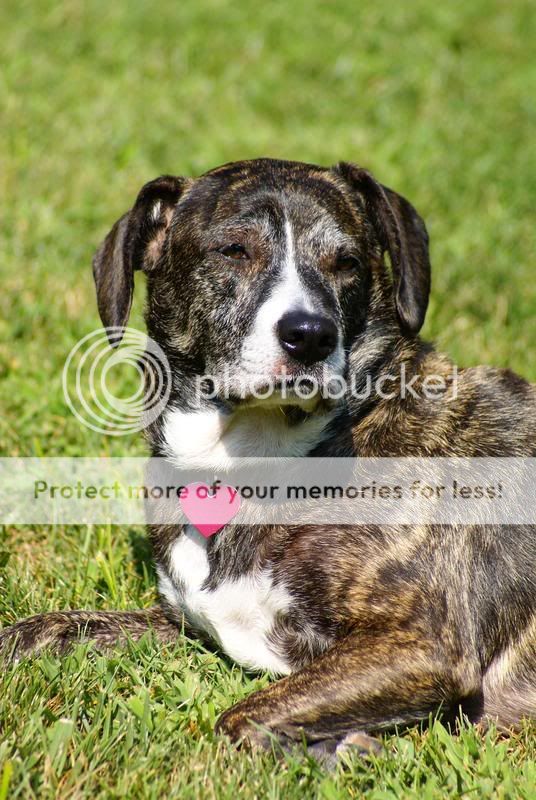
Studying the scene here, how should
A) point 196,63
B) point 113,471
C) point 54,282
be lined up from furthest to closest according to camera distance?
point 196,63, point 54,282, point 113,471

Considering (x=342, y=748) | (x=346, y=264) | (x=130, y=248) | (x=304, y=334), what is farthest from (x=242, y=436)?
(x=342, y=748)

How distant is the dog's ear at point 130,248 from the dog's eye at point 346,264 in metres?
0.76

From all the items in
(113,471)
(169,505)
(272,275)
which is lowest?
(113,471)

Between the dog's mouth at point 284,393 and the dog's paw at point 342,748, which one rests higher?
the dog's mouth at point 284,393

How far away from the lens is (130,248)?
3957mm

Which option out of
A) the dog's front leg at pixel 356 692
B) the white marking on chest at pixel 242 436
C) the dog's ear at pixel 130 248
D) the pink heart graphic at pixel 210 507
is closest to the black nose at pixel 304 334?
the white marking on chest at pixel 242 436

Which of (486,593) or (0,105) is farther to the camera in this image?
(0,105)

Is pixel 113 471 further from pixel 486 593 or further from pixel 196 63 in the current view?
pixel 196 63

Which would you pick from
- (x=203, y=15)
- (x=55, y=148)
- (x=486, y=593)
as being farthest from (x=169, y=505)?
(x=203, y=15)

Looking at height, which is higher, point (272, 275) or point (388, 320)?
point (272, 275)

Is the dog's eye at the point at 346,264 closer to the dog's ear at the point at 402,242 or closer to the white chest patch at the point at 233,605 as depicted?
the dog's ear at the point at 402,242

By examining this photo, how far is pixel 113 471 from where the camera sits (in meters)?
4.97

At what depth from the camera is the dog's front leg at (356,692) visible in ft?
10.7

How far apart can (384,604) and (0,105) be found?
6.56m
